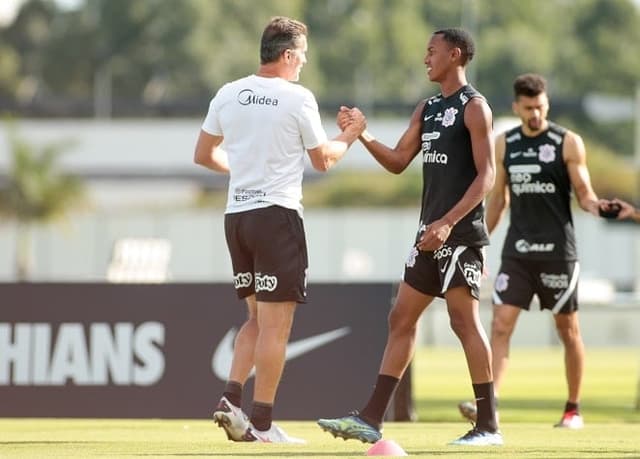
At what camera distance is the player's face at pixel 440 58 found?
10.1 metres

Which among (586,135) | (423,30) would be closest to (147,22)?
(423,30)

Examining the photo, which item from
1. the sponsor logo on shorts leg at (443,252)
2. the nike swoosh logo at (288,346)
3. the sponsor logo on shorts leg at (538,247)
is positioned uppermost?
the sponsor logo on shorts leg at (443,252)

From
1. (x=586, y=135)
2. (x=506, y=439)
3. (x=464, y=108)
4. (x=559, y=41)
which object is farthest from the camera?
(x=559, y=41)

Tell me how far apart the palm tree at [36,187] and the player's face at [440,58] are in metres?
44.6

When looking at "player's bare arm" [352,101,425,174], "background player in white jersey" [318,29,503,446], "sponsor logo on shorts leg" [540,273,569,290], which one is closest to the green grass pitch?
"background player in white jersey" [318,29,503,446]

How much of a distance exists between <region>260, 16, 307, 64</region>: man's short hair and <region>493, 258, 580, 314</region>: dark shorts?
3.16 meters

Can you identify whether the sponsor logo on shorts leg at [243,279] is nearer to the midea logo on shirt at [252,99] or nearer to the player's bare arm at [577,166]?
the midea logo on shirt at [252,99]

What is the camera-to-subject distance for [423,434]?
11.3 m

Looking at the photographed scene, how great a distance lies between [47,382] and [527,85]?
167 inches

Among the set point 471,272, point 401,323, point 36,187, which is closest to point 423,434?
point 401,323

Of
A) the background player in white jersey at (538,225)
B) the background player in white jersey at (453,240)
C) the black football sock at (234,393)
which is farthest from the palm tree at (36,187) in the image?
the background player in white jersey at (453,240)

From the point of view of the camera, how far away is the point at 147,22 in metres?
104

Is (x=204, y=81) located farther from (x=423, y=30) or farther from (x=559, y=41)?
(x=559, y=41)

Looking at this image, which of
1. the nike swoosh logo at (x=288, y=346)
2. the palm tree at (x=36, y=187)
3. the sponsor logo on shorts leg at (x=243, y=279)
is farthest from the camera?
the palm tree at (x=36, y=187)
